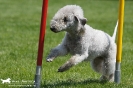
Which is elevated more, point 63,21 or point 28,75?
point 63,21

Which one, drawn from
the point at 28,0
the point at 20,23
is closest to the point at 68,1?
the point at 28,0

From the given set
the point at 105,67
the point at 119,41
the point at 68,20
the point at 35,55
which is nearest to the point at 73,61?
the point at 68,20

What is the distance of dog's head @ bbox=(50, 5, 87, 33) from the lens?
5.93 meters

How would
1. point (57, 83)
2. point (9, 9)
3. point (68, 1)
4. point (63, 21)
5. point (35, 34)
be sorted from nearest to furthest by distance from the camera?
point (63, 21) → point (57, 83) → point (35, 34) → point (9, 9) → point (68, 1)

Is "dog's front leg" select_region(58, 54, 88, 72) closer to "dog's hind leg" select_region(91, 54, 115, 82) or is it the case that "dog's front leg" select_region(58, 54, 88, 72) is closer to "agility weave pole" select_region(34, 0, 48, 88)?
"agility weave pole" select_region(34, 0, 48, 88)

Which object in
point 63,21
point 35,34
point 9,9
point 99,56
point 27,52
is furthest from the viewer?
point 9,9

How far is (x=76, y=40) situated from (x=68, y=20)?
0.39 m

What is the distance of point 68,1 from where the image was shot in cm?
2553

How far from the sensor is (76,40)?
252 inches

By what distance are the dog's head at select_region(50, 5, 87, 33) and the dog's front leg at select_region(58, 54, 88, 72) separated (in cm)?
36

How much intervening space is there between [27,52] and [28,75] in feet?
8.23

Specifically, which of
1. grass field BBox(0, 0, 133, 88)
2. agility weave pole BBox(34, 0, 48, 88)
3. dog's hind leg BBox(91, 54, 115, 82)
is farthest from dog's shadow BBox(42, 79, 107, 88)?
agility weave pole BBox(34, 0, 48, 88)

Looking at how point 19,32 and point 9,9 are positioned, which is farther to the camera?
point 9,9

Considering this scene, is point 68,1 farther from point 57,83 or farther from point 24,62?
point 57,83
